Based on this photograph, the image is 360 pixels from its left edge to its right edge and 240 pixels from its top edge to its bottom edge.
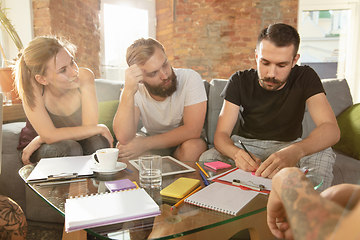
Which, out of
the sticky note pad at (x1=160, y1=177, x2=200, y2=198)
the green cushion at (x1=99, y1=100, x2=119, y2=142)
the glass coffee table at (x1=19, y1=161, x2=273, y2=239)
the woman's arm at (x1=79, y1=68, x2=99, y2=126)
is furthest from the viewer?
the green cushion at (x1=99, y1=100, x2=119, y2=142)

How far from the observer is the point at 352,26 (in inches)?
151

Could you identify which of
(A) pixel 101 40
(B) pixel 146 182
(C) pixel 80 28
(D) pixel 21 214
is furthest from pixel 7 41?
(B) pixel 146 182

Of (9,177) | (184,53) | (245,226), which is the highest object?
(184,53)

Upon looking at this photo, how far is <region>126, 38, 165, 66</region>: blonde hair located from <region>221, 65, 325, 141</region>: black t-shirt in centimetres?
50

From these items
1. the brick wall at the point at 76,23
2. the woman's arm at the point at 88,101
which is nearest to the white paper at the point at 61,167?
the woman's arm at the point at 88,101

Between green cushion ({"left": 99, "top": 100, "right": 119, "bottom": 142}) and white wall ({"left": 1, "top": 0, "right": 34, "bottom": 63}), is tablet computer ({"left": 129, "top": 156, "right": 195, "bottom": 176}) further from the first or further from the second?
white wall ({"left": 1, "top": 0, "right": 34, "bottom": 63})

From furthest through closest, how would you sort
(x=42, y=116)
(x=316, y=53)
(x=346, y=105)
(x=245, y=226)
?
1. (x=316, y=53)
2. (x=346, y=105)
3. (x=42, y=116)
4. (x=245, y=226)

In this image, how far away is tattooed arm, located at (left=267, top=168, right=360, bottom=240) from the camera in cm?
32

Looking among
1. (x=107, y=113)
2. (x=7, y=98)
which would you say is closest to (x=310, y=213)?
(x=107, y=113)

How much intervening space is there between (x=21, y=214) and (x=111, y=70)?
3.22m

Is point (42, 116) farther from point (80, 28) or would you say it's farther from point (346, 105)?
point (80, 28)

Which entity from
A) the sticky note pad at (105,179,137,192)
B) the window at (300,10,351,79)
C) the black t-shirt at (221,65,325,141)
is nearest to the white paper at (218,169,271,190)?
the sticky note pad at (105,179,137,192)

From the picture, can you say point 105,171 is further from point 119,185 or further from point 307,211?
point 307,211

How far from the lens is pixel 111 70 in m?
4.01
